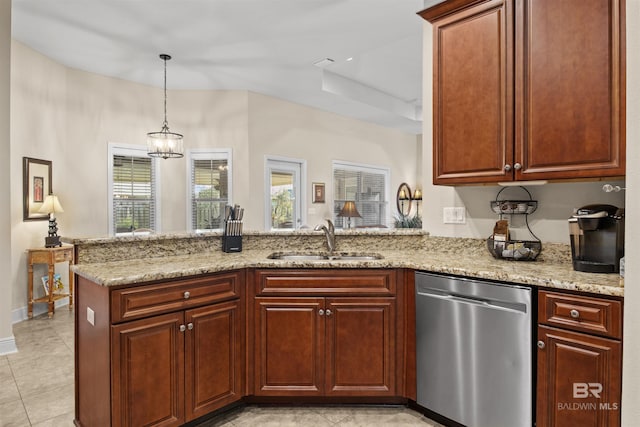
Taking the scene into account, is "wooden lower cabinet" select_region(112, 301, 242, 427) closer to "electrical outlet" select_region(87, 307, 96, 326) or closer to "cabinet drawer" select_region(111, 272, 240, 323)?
"cabinet drawer" select_region(111, 272, 240, 323)

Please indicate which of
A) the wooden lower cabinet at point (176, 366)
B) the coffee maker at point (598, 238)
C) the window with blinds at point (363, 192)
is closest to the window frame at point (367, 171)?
the window with blinds at point (363, 192)

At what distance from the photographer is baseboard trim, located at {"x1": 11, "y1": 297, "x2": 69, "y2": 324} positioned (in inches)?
162

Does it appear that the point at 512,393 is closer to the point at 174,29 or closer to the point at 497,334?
the point at 497,334

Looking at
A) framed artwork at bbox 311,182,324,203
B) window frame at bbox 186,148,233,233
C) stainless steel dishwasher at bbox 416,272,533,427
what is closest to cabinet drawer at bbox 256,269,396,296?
stainless steel dishwasher at bbox 416,272,533,427

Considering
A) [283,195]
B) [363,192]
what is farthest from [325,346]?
[363,192]

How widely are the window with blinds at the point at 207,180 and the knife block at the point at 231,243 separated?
3.07 meters

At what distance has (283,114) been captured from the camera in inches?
240

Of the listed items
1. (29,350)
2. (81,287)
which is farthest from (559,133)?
(29,350)

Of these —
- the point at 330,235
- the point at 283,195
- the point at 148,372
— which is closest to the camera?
the point at 148,372

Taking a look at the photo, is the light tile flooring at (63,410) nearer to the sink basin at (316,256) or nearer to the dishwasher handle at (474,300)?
the dishwasher handle at (474,300)

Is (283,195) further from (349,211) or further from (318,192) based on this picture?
(349,211)

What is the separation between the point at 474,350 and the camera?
1979 millimetres

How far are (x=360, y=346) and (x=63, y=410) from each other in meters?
1.88

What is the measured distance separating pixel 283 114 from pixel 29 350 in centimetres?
438
